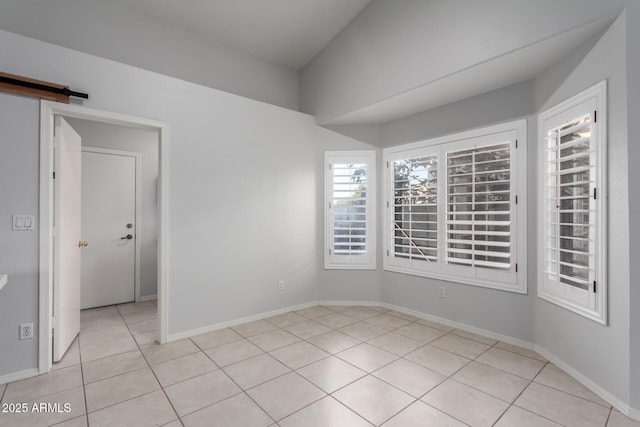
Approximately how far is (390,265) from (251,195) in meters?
2.03

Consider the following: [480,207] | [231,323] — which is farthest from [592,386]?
[231,323]

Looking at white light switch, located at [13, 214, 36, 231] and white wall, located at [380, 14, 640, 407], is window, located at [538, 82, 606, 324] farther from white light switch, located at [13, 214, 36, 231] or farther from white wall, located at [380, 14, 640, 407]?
white light switch, located at [13, 214, 36, 231]

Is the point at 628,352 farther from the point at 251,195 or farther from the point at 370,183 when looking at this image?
the point at 251,195

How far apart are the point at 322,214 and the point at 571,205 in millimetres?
2693

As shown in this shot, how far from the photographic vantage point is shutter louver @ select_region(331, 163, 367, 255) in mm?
4117

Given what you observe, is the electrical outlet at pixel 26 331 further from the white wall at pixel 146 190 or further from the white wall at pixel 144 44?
the white wall at pixel 146 190

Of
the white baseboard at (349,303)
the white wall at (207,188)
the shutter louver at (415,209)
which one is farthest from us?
the white baseboard at (349,303)

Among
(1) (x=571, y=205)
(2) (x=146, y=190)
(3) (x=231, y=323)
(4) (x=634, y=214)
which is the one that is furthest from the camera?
(2) (x=146, y=190)

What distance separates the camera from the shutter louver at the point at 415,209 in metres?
3.55

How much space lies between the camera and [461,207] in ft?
10.8

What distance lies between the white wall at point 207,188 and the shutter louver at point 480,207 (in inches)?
54.3

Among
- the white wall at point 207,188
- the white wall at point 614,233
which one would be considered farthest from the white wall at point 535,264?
the white wall at point 207,188

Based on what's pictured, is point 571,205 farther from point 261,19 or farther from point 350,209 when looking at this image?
point 261,19

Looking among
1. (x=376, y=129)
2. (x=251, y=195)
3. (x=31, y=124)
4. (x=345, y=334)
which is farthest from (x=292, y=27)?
(x=345, y=334)
